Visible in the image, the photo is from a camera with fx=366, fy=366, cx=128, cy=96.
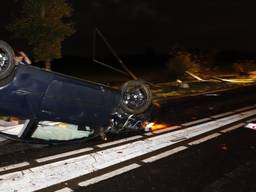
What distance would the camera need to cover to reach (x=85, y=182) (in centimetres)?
471

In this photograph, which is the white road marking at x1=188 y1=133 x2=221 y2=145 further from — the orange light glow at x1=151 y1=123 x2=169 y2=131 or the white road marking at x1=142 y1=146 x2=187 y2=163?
the orange light glow at x1=151 y1=123 x2=169 y2=131

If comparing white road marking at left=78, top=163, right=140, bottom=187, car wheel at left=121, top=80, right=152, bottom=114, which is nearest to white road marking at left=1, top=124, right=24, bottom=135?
car wheel at left=121, top=80, right=152, bottom=114

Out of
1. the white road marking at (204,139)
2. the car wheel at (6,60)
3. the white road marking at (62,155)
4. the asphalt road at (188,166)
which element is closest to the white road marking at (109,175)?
the asphalt road at (188,166)

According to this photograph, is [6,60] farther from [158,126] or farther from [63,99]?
[158,126]

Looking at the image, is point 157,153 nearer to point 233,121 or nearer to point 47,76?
point 47,76

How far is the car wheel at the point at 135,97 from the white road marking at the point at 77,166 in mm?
636

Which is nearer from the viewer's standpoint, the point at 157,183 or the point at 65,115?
the point at 157,183

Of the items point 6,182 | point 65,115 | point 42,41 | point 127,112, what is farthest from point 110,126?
point 42,41

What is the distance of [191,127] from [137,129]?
171 centimetres

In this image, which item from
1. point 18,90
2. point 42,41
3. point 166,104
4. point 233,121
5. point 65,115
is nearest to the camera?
point 18,90

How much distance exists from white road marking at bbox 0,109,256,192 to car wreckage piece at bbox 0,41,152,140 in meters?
0.54

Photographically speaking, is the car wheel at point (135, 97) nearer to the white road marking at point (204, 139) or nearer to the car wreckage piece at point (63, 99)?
the car wreckage piece at point (63, 99)

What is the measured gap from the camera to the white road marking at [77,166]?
459 centimetres

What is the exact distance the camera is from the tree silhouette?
13492 mm
